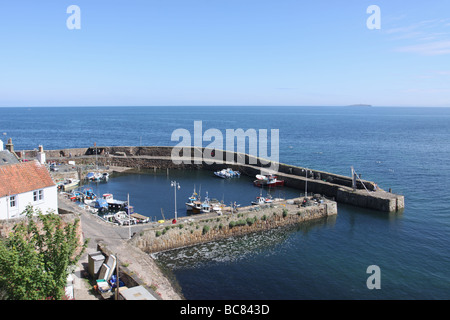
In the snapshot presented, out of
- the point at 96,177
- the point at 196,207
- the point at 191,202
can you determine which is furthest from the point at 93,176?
the point at 196,207

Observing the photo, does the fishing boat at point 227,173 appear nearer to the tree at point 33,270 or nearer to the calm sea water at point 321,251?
the calm sea water at point 321,251

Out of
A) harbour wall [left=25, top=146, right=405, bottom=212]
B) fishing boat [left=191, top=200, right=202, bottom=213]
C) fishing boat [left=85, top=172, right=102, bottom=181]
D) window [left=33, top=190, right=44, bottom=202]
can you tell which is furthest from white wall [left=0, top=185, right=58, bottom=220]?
harbour wall [left=25, top=146, right=405, bottom=212]

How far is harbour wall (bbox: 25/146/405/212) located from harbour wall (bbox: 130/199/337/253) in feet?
24.4

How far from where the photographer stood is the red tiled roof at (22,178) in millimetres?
29734

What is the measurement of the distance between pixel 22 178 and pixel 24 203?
2.15 meters

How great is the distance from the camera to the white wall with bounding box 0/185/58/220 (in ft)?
95.8

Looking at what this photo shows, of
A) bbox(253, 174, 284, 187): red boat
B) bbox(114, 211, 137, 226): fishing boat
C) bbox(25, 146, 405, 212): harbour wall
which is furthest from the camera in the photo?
bbox(253, 174, 284, 187): red boat

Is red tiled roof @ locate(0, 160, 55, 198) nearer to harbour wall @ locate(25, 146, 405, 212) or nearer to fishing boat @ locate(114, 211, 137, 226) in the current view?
fishing boat @ locate(114, 211, 137, 226)

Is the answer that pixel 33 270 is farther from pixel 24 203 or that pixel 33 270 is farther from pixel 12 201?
pixel 24 203

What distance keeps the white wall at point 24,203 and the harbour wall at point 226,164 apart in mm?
35181

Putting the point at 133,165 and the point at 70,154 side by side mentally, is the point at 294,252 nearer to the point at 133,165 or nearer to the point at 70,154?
the point at 133,165

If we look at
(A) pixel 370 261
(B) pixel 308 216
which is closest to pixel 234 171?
(B) pixel 308 216

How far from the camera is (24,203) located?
30.4m
